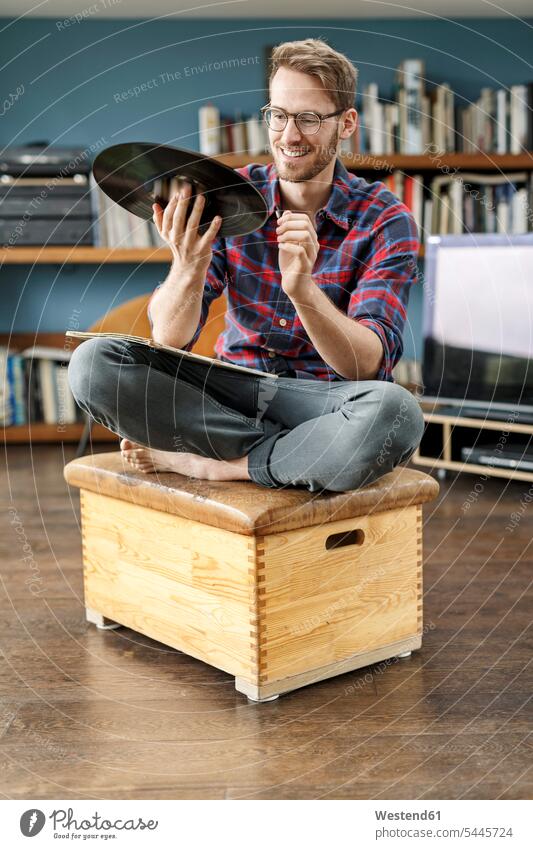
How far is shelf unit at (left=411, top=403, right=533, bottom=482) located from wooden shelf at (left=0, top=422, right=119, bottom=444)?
1367 mm

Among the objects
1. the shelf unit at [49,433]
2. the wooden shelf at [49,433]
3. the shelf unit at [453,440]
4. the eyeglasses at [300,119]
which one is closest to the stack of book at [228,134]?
the shelf unit at [49,433]

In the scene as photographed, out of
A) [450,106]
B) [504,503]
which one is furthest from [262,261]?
[450,106]

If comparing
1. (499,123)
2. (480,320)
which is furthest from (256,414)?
(499,123)

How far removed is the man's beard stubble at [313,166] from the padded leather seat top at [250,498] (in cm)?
54

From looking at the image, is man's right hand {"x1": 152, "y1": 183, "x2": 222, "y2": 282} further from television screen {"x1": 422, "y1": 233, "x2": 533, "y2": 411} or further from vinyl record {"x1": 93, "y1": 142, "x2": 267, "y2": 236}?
television screen {"x1": 422, "y1": 233, "x2": 533, "y2": 411}

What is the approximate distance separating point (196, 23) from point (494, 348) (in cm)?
207

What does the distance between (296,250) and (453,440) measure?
1.83 meters

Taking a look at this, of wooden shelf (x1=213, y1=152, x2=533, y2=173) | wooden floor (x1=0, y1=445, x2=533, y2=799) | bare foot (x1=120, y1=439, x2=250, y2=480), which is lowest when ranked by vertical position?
wooden floor (x1=0, y1=445, x2=533, y2=799)

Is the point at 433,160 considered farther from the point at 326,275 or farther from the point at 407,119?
the point at 326,275

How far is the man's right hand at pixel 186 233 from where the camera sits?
4.73ft

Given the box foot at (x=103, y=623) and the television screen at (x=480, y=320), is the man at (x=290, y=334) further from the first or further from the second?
the television screen at (x=480, y=320)

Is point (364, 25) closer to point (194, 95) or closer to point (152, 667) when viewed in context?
point (194, 95)

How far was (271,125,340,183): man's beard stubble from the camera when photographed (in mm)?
1571

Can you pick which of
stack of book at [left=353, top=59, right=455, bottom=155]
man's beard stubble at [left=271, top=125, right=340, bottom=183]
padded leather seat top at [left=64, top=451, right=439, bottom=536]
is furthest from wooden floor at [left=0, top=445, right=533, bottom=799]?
stack of book at [left=353, top=59, right=455, bottom=155]
